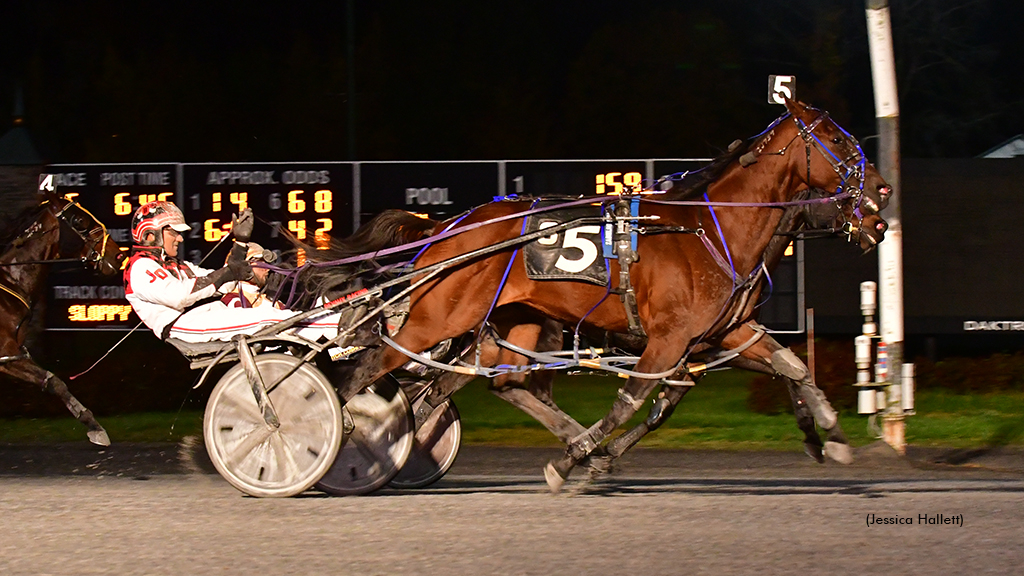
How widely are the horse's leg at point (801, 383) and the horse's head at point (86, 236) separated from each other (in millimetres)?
4664

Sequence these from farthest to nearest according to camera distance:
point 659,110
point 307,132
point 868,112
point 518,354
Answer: point 868,112
point 659,110
point 307,132
point 518,354

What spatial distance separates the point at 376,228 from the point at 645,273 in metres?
1.66

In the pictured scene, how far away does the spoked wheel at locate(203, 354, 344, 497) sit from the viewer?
21.8 ft

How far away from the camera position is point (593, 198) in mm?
7137

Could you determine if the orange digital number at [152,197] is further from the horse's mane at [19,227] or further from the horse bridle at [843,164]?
the horse bridle at [843,164]

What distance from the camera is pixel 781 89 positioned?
7.43 meters

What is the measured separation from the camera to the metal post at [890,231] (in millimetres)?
8852

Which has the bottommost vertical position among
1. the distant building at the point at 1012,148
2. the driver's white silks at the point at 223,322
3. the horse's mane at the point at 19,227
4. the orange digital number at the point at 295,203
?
the driver's white silks at the point at 223,322

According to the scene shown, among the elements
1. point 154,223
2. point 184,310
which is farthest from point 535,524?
point 154,223

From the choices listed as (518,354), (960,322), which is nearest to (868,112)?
(960,322)

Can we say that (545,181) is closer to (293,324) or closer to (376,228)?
(376,228)

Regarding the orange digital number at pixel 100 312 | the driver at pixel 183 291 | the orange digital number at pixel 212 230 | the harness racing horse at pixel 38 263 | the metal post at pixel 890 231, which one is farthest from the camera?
the orange digital number at pixel 212 230

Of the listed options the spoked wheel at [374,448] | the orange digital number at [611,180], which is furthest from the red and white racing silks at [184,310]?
the orange digital number at [611,180]

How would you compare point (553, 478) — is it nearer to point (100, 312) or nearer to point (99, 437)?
point (99, 437)
